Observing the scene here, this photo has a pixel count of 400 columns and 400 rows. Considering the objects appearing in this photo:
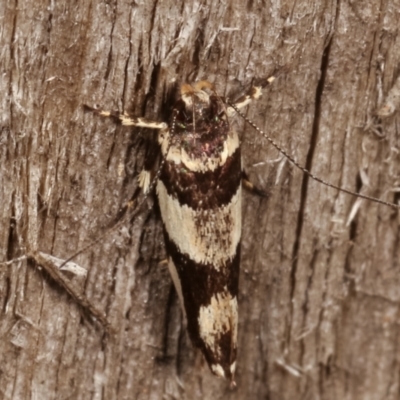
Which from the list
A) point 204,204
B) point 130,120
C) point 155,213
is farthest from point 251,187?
point 130,120

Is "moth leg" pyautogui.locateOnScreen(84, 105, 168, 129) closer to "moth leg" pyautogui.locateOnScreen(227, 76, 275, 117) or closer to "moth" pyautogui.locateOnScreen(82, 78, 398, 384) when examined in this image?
"moth" pyautogui.locateOnScreen(82, 78, 398, 384)

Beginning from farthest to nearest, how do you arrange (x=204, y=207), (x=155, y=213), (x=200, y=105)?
1. (x=155, y=213)
2. (x=204, y=207)
3. (x=200, y=105)

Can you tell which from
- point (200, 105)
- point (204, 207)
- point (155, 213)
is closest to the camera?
point (200, 105)

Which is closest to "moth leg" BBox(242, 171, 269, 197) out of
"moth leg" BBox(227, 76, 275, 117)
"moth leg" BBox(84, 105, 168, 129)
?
"moth leg" BBox(227, 76, 275, 117)

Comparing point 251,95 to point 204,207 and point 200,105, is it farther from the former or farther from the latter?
point 204,207

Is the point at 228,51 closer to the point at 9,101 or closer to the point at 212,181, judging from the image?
the point at 212,181

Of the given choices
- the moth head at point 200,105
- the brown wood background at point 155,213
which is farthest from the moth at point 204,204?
the brown wood background at point 155,213
